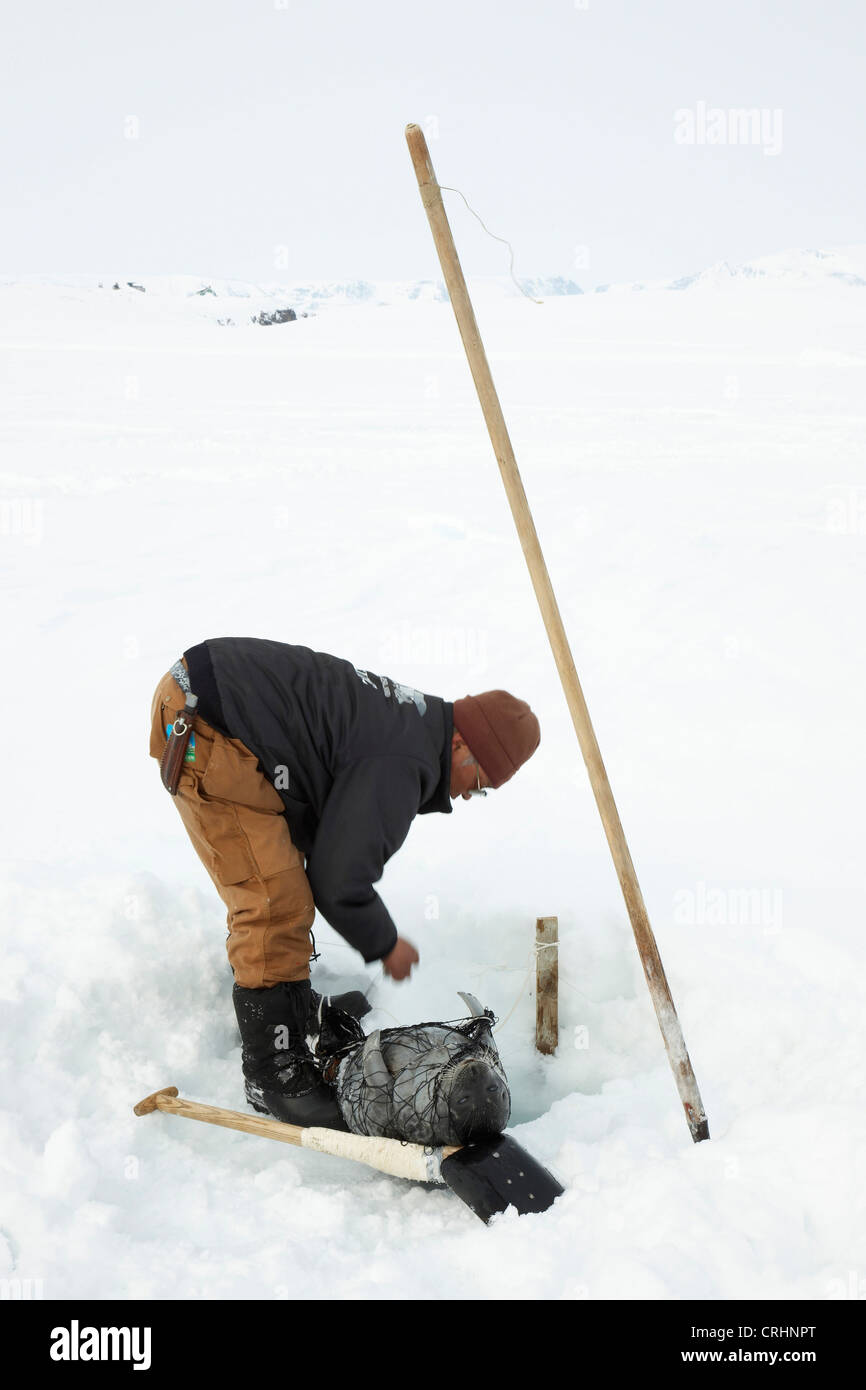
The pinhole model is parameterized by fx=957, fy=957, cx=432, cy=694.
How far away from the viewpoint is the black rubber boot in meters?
2.47

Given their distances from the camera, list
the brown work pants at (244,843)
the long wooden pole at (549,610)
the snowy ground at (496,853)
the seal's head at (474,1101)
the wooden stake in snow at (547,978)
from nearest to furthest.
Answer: the snowy ground at (496,853), the long wooden pole at (549,610), the seal's head at (474,1101), the brown work pants at (244,843), the wooden stake in snow at (547,978)

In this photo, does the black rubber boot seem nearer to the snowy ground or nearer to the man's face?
the snowy ground

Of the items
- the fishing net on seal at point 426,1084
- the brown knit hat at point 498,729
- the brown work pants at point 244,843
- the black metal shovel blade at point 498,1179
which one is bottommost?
the black metal shovel blade at point 498,1179

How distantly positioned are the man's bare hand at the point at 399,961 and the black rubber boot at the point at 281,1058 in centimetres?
28

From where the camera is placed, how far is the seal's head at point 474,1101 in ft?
7.34

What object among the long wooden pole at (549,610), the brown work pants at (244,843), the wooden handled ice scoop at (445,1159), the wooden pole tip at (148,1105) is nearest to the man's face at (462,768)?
the long wooden pole at (549,610)

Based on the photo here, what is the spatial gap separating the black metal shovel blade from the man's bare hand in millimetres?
425

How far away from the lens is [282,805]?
2480 millimetres

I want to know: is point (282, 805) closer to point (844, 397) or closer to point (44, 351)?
point (844, 397)

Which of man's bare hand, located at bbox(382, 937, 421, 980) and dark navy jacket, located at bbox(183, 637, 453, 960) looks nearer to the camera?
dark navy jacket, located at bbox(183, 637, 453, 960)

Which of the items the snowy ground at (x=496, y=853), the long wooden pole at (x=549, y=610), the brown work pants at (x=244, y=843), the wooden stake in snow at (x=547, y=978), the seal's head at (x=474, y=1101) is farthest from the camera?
the wooden stake in snow at (x=547, y=978)

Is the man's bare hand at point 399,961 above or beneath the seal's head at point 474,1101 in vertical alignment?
above

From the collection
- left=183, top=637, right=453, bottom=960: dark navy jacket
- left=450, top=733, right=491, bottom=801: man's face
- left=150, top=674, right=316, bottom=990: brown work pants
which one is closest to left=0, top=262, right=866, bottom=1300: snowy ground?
left=150, top=674, right=316, bottom=990: brown work pants

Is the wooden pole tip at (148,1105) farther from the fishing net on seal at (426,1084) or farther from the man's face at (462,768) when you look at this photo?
the man's face at (462,768)
